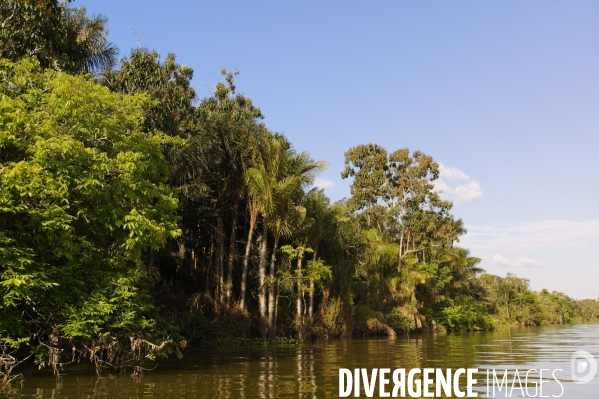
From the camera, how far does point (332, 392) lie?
409 inches

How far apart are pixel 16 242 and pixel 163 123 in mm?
12917

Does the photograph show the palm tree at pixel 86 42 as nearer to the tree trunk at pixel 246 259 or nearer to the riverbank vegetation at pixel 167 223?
the riverbank vegetation at pixel 167 223

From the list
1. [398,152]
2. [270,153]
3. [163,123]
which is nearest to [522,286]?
[398,152]

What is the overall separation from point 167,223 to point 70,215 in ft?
9.35

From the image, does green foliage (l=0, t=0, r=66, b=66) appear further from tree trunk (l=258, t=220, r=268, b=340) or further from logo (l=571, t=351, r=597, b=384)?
logo (l=571, t=351, r=597, b=384)

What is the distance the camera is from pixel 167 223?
14297mm

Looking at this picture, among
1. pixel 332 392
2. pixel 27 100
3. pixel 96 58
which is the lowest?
pixel 332 392

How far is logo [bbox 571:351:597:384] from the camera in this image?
1260cm

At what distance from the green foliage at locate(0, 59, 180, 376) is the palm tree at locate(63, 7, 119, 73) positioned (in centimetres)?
750

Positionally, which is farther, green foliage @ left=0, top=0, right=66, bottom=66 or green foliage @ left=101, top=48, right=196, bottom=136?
green foliage @ left=101, top=48, right=196, bottom=136

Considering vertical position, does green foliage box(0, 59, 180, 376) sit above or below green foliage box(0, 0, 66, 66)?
below

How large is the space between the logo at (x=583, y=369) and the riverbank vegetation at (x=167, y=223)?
33.7 ft

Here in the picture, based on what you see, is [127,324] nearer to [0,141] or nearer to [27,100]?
[0,141]

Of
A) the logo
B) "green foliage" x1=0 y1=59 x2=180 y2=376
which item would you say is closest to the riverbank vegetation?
"green foliage" x1=0 y1=59 x2=180 y2=376
